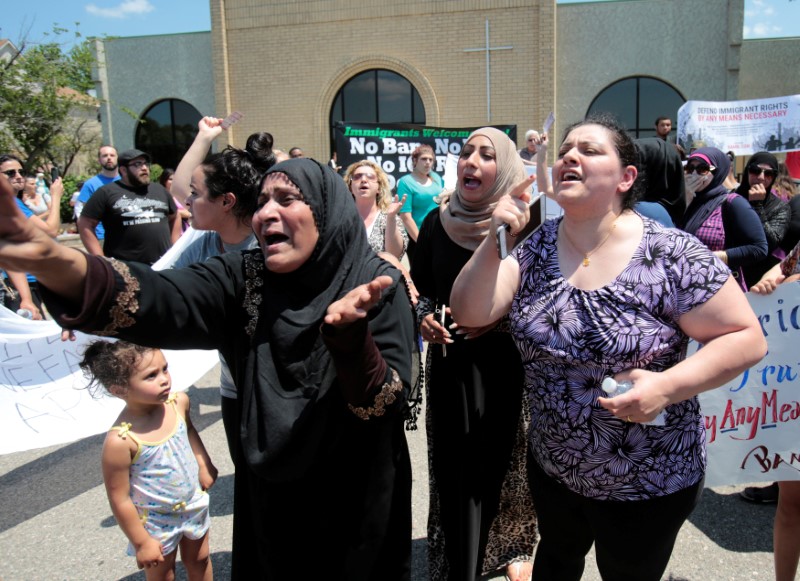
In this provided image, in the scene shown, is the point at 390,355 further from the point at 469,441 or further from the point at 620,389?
the point at 469,441

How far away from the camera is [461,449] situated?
2658 mm

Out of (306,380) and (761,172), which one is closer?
(306,380)

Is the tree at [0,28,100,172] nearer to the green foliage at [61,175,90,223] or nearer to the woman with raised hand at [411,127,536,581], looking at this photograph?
the green foliage at [61,175,90,223]

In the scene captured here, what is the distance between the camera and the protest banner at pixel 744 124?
405 inches

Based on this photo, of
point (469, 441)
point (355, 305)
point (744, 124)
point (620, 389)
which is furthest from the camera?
point (744, 124)

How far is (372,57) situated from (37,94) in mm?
10698

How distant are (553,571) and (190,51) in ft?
62.8

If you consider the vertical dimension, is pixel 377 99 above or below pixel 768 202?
above

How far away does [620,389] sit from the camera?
1.70 meters

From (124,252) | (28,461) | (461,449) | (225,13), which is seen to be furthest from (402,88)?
(461,449)

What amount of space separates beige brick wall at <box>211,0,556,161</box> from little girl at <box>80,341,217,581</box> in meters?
14.9

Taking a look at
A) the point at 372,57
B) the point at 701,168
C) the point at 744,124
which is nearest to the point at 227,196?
the point at 701,168

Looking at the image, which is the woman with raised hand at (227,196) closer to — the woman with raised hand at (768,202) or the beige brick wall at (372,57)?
the woman with raised hand at (768,202)

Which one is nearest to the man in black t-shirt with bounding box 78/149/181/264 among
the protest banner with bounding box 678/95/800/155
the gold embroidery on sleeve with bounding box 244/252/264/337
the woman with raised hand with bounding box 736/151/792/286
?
the gold embroidery on sleeve with bounding box 244/252/264/337
